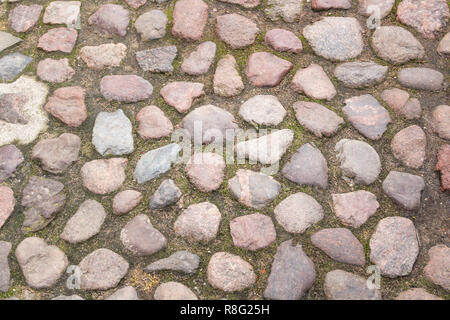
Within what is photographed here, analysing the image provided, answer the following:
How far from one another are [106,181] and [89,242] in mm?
277

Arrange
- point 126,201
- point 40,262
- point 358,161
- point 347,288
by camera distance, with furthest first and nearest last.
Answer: point 358,161 → point 126,201 → point 40,262 → point 347,288

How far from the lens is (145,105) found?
7.12ft

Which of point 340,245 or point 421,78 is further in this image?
point 421,78

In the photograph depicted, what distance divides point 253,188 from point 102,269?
0.70 metres

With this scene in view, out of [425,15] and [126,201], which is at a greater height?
[425,15]

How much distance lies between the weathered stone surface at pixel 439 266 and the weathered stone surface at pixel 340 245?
0.85 feet

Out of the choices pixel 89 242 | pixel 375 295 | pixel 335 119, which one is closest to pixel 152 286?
pixel 89 242

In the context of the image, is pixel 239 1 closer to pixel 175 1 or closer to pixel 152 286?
pixel 175 1

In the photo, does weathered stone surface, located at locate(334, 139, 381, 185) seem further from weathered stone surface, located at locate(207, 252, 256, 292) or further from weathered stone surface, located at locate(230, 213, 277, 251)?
weathered stone surface, located at locate(207, 252, 256, 292)

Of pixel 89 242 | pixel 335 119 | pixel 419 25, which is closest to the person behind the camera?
pixel 89 242

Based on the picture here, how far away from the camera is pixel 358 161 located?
1.97 meters

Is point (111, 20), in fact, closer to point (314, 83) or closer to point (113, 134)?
point (113, 134)

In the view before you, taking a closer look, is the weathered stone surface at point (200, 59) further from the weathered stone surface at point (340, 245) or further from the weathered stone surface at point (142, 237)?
the weathered stone surface at point (340, 245)

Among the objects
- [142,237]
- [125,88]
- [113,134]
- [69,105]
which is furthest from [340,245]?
[69,105]
